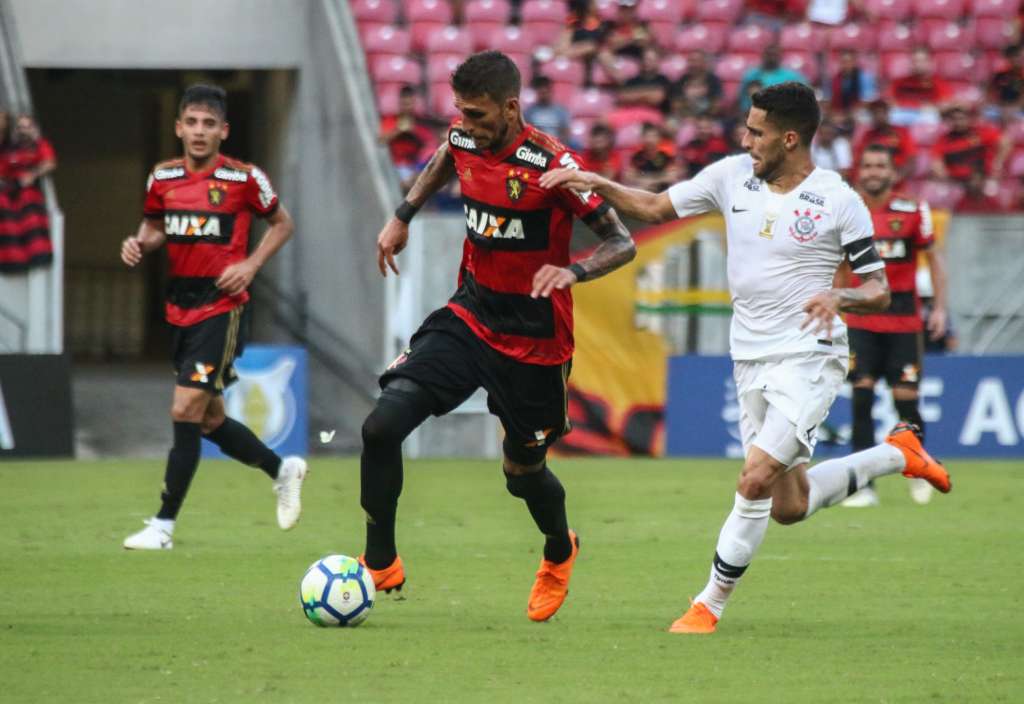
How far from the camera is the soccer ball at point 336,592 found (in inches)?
266

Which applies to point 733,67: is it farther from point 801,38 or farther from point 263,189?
point 263,189

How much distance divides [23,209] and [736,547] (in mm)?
11137

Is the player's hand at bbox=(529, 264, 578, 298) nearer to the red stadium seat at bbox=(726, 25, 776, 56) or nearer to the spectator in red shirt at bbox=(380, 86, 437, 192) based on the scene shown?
the spectator in red shirt at bbox=(380, 86, 437, 192)

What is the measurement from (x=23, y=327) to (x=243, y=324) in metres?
7.45

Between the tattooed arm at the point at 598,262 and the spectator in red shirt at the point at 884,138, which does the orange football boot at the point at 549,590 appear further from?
the spectator in red shirt at the point at 884,138

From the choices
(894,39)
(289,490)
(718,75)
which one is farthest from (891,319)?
(894,39)

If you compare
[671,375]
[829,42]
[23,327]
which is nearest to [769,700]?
[671,375]

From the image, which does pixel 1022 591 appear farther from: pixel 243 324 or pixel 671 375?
pixel 671 375

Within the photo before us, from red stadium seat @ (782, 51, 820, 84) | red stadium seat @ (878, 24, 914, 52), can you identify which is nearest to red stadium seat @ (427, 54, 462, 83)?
red stadium seat @ (782, 51, 820, 84)

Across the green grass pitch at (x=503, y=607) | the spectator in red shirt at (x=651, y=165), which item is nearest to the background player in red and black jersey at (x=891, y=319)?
the green grass pitch at (x=503, y=607)

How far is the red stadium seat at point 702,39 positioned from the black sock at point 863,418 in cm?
832

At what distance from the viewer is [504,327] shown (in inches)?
272

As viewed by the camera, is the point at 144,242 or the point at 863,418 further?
the point at 863,418

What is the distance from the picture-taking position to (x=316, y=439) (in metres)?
17.7
